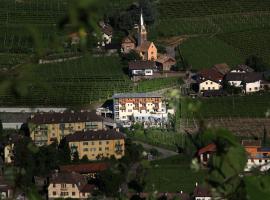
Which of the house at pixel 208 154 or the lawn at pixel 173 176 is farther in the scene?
the lawn at pixel 173 176

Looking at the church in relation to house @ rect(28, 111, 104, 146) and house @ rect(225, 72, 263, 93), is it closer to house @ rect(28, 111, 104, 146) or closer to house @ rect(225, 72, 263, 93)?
house @ rect(225, 72, 263, 93)

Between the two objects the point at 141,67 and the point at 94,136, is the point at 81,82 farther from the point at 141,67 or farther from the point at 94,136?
the point at 94,136

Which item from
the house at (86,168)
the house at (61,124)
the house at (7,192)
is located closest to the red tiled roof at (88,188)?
the house at (86,168)

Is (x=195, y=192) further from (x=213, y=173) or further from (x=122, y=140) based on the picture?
(x=213, y=173)

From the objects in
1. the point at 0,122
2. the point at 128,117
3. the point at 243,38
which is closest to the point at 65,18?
the point at 0,122

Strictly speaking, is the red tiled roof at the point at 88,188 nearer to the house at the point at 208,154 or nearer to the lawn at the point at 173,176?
the lawn at the point at 173,176
